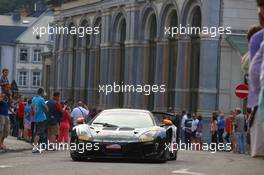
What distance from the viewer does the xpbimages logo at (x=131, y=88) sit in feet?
183

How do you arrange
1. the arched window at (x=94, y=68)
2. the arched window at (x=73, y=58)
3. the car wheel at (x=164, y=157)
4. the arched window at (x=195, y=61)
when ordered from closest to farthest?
1. the car wheel at (x=164, y=157)
2. the arched window at (x=195, y=61)
3. the arched window at (x=94, y=68)
4. the arched window at (x=73, y=58)

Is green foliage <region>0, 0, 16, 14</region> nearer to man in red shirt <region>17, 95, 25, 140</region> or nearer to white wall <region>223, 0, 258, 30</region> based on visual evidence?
white wall <region>223, 0, 258, 30</region>

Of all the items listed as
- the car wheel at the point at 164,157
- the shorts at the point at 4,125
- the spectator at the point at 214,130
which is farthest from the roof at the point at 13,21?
the car wheel at the point at 164,157

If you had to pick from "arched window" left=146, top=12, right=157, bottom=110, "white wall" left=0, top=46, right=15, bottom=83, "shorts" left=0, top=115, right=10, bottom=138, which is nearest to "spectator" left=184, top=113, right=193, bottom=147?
"arched window" left=146, top=12, right=157, bottom=110

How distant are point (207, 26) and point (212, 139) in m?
6.76

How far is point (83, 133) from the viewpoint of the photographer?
2216 cm

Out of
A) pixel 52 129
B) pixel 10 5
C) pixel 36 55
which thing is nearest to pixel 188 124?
pixel 52 129

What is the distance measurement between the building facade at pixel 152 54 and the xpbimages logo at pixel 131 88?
0.89ft

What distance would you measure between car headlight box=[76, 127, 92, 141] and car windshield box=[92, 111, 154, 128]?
0.65m

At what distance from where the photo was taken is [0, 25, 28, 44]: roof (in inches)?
4604

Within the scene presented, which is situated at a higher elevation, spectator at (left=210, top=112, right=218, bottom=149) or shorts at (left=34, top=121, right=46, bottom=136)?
shorts at (left=34, top=121, right=46, bottom=136)

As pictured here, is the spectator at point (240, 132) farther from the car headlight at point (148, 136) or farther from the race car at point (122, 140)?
the car headlight at point (148, 136)

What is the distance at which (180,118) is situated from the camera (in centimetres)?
4672

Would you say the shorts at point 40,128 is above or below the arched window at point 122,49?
below
